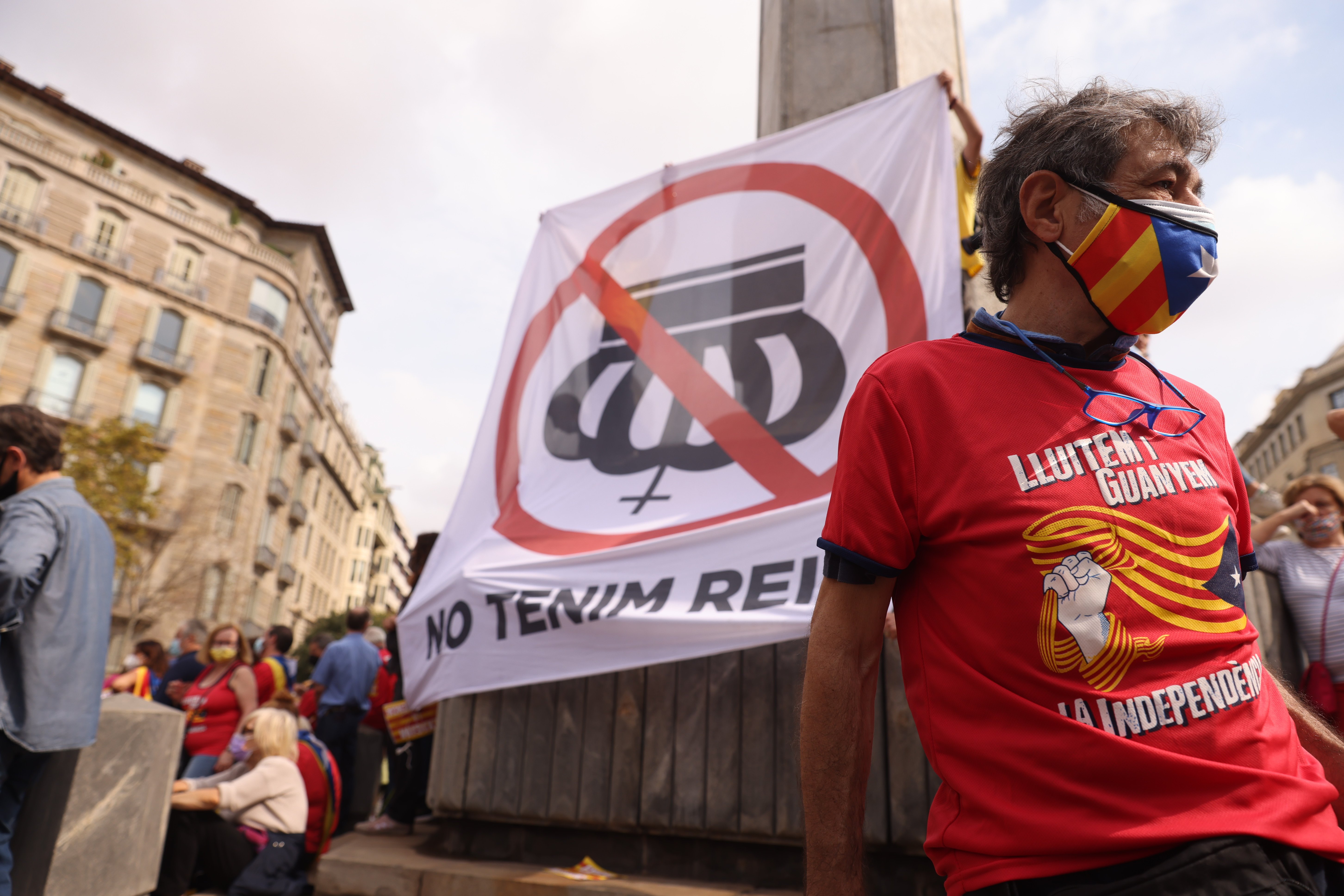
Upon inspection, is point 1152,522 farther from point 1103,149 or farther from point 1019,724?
point 1103,149

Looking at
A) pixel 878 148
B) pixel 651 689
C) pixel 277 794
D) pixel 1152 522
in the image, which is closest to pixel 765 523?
pixel 651 689

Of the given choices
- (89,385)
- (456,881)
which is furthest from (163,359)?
(456,881)

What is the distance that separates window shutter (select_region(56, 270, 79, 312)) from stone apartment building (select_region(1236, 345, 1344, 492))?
56779mm

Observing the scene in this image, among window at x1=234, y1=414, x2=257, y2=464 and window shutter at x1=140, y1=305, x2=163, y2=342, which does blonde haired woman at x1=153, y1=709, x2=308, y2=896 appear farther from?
window shutter at x1=140, y1=305, x2=163, y2=342

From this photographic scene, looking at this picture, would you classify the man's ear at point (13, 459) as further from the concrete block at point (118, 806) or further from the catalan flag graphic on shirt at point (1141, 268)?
the catalan flag graphic on shirt at point (1141, 268)

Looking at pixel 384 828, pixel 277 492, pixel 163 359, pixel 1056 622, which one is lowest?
pixel 384 828

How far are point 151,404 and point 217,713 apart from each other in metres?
34.2

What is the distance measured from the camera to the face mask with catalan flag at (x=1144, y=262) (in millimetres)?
1393

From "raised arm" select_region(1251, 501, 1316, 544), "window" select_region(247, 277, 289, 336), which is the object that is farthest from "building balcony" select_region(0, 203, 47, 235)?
"raised arm" select_region(1251, 501, 1316, 544)

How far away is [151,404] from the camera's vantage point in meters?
34.8

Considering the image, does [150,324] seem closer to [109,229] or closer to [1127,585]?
[109,229]

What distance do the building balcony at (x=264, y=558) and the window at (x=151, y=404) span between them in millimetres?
7131

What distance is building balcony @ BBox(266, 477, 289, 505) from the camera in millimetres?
39438

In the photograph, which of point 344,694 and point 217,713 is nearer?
point 217,713
